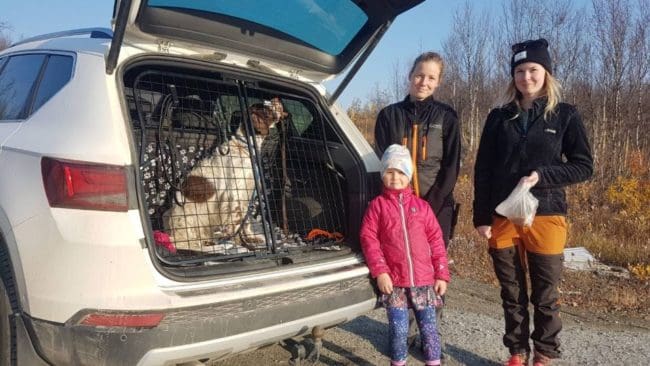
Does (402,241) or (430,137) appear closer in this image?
(402,241)

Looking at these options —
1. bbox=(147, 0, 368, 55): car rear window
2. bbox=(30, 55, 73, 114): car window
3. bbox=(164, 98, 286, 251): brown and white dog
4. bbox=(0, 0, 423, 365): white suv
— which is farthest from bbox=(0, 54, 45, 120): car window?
bbox=(164, 98, 286, 251): brown and white dog

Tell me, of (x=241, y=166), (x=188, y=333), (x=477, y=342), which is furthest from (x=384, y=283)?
(x=477, y=342)

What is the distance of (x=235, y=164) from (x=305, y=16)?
1180 mm

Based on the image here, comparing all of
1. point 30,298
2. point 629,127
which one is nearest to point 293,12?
point 30,298

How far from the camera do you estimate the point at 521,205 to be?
3.06 meters

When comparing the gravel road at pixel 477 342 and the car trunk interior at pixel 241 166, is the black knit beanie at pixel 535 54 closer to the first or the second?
the car trunk interior at pixel 241 166

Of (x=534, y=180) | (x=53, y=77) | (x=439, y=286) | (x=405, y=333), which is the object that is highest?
(x=53, y=77)

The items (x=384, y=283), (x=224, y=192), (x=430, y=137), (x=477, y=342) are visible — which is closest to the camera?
(x=384, y=283)

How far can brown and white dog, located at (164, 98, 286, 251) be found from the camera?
3.49 metres

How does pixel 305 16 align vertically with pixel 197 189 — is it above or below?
above

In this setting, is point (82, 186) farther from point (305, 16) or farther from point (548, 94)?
point (548, 94)

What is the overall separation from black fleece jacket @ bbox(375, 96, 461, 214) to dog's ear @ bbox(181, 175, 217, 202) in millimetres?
1326

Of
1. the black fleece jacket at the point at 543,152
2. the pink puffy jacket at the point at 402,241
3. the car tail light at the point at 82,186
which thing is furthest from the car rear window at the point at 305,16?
the black fleece jacket at the point at 543,152

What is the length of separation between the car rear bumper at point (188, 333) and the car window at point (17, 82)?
1169 mm
